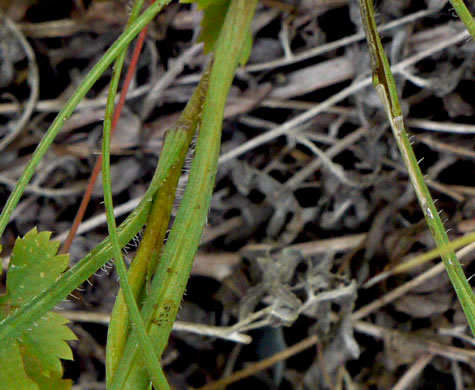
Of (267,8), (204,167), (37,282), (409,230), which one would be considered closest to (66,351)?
(37,282)

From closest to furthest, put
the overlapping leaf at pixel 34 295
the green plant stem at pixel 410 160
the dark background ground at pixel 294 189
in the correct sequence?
1. the green plant stem at pixel 410 160
2. the overlapping leaf at pixel 34 295
3. the dark background ground at pixel 294 189

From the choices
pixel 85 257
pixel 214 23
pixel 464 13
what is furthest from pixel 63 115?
pixel 464 13

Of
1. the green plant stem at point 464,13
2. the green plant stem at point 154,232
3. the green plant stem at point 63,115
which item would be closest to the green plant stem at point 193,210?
the green plant stem at point 154,232

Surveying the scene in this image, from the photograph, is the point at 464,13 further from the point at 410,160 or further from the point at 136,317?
the point at 136,317

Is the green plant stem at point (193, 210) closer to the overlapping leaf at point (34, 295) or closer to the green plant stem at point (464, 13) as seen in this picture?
the overlapping leaf at point (34, 295)

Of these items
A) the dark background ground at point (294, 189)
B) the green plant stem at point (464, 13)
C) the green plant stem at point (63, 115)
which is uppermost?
the green plant stem at point (464, 13)

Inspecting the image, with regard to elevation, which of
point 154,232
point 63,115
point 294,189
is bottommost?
point 294,189

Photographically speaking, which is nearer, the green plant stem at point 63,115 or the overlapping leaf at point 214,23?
the green plant stem at point 63,115

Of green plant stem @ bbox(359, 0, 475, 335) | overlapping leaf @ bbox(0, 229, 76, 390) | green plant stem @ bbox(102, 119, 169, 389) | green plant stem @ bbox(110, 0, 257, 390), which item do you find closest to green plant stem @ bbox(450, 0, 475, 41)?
green plant stem @ bbox(359, 0, 475, 335)
